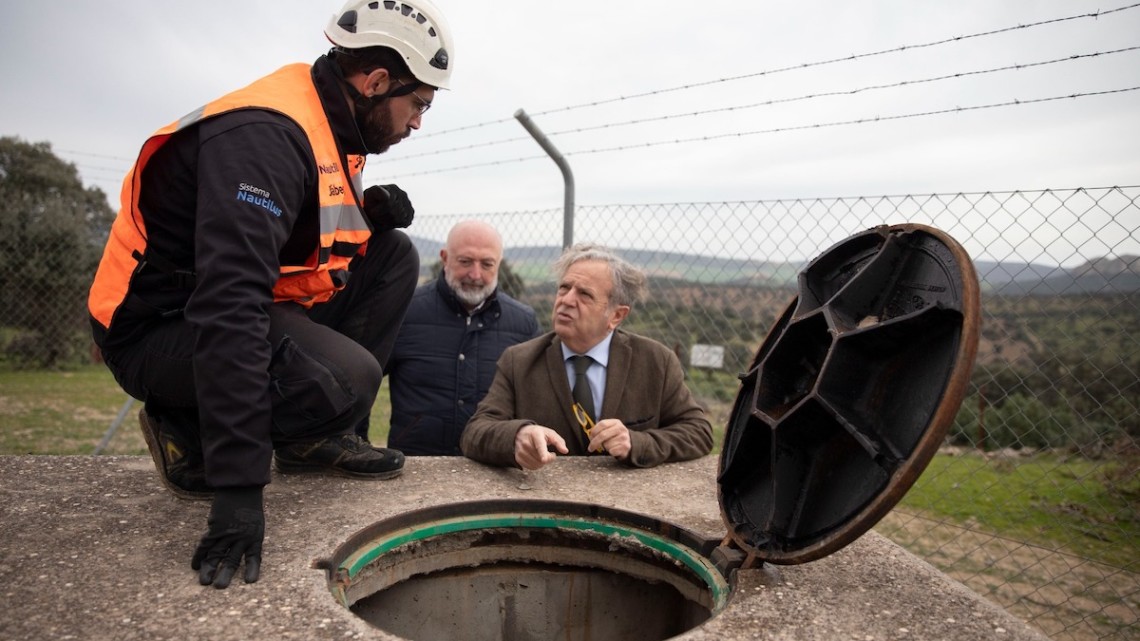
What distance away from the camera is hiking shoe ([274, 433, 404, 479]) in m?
3.06

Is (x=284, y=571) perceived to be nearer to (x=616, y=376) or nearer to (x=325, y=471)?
(x=325, y=471)

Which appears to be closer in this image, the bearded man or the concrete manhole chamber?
the concrete manhole chamber

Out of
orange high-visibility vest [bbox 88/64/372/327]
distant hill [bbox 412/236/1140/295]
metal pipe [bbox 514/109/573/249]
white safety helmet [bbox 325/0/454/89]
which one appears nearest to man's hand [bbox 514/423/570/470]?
orange high-visibility vest [bbox 88/64/372/327]

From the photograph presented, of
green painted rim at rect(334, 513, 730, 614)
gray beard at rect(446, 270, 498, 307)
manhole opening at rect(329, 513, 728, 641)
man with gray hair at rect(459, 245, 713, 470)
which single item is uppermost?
gray beard at rect(446, 270, 498, 307)

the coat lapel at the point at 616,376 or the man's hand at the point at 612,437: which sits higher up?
the coat lapel at the point at 616,376

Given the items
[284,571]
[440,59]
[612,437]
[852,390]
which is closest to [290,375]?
[284,571]

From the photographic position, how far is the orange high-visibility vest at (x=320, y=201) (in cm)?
233

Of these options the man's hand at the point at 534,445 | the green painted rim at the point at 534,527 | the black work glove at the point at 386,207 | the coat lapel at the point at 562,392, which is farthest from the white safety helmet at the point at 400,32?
the green painted rim at the point at 534,527

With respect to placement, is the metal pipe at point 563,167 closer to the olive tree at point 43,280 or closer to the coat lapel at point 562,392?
the coat lapel at point 562,392

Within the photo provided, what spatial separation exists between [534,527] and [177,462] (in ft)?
4.17

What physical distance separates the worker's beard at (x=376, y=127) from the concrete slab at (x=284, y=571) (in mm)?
1257

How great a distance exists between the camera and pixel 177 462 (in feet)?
8.99

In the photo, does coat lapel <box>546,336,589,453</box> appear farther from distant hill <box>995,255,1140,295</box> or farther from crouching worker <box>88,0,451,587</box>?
distant hill <box>995,255,1140,295</box>

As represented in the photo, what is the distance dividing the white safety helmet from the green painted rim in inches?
60.4
